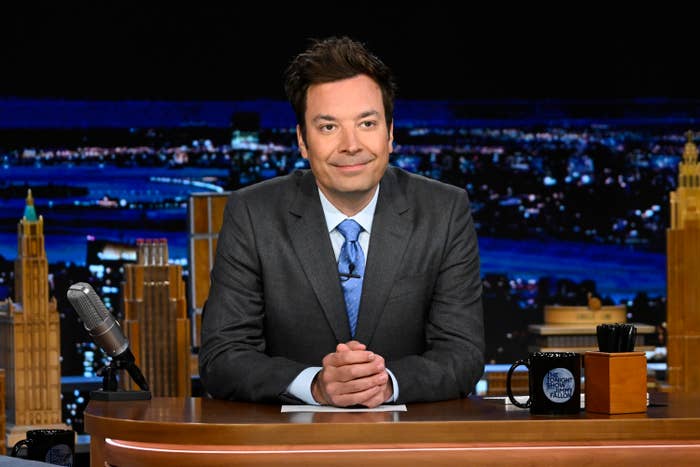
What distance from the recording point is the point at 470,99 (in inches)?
333

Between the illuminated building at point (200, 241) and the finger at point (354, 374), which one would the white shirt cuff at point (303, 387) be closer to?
the finger at point (354, 374)

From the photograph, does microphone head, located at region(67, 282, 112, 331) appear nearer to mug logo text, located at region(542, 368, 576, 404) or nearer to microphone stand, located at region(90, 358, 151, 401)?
microphone stand, located at region(90, 358, 151, 401)

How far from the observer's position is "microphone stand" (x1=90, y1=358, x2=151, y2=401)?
254cm

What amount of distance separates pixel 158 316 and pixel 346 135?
1147 centimetres

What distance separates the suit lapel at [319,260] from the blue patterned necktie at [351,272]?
28mm

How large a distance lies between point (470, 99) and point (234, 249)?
5943 mm

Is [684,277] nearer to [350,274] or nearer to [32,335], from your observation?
[32,335]

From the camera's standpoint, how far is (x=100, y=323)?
257cm

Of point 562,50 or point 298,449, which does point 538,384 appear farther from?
point 562,50

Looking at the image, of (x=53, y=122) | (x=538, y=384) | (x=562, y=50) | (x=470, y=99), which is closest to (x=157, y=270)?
(x=53, y=122)

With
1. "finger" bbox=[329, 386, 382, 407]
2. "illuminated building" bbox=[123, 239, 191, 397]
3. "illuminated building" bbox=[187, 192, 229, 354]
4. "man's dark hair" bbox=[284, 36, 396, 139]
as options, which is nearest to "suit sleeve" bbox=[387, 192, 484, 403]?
"finger" bbox=[329, 386, 382, 407]

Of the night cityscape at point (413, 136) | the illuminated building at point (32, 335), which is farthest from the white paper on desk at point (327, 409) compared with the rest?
the night cityscape at point (413, 136)

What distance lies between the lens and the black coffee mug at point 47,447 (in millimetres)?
3365

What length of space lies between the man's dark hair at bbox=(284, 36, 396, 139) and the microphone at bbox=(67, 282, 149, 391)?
637mm
